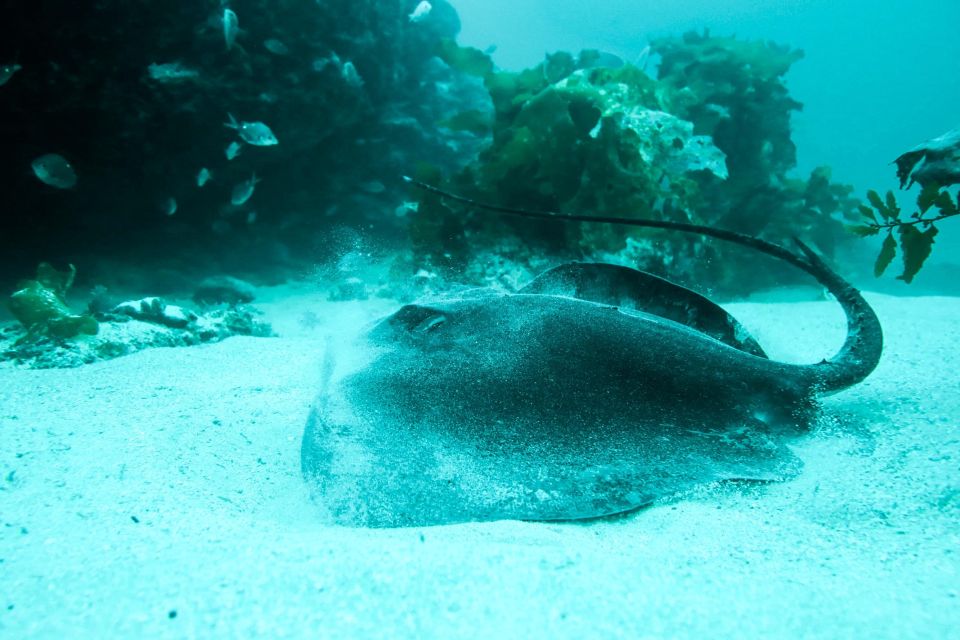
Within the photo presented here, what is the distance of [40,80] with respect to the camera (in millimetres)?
5898

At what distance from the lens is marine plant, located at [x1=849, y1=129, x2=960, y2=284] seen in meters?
2.40

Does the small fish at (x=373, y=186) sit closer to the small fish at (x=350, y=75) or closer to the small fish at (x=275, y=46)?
the small fish at (x=350, y=75)

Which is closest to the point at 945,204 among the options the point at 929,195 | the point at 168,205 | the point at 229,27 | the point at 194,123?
the point at 929,195

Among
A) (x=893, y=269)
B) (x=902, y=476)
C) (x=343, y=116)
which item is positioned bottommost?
(x=902, y=476)

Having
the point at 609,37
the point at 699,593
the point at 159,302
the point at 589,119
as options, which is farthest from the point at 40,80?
the point at 609,37

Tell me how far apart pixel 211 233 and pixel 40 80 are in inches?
170

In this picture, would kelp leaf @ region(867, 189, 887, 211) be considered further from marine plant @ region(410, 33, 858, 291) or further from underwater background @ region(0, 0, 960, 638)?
marine plant @ region(410, 33, 858, 291)

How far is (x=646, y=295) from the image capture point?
2.87 meters

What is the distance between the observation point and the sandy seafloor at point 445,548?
1.07m

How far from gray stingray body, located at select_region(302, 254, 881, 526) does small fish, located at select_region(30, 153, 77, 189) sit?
23.7 ft

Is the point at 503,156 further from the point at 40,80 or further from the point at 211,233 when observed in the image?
the point at 211,233

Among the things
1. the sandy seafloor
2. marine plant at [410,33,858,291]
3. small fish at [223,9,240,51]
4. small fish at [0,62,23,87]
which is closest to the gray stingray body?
the sandy seafloor

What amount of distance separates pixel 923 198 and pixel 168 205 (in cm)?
1041

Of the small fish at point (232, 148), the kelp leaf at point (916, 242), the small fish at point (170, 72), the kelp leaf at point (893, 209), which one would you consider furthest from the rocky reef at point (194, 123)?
the kelp leaf at point (916, 242)
